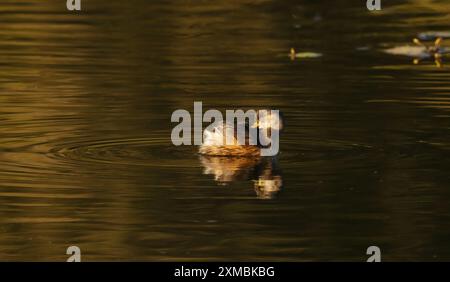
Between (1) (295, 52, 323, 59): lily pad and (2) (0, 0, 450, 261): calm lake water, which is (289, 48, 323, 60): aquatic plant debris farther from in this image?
(2) (0, 0, 450, 261): calm lake water

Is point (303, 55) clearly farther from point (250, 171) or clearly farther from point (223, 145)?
point (250, 171)

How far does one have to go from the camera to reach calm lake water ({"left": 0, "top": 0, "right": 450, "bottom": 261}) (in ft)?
30.7

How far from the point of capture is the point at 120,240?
30.4ft

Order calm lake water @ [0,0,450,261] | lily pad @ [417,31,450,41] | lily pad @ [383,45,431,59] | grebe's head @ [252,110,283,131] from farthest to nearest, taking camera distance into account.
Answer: lily pad @ [417,31,450,41]
lily pad @ [383,45,431,59]
grebe's head @ [252,110,283,131]
calm lake water @ [0,0,450,261]

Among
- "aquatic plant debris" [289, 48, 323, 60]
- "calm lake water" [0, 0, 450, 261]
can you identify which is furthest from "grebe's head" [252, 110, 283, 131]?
"aquatic plant debris" [289, 48, 323, 60]

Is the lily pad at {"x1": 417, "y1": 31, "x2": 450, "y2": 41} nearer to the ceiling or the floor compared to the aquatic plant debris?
nearer to the ceiling

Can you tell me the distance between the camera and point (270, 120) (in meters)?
12.6

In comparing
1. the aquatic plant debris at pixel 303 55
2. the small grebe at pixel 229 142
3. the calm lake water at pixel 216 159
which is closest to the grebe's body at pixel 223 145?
the small grebe at pixel 229 142

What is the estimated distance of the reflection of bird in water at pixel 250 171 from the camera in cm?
1085

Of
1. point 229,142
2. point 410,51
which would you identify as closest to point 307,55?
point 410,51

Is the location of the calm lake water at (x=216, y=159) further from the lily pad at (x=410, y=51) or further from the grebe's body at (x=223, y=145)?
the lily pad at (x=410, y=51)

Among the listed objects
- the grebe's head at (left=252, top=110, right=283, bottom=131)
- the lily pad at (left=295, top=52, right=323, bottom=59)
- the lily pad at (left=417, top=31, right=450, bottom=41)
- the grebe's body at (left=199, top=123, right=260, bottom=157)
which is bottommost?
the grebe's body at (left=199, top=123, right=260, bottom=157)

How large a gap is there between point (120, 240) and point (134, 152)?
2.91m

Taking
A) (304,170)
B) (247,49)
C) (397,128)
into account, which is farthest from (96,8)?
(304,170)
